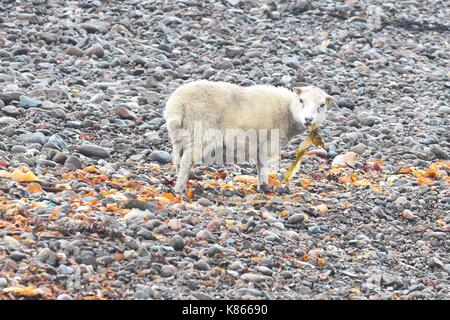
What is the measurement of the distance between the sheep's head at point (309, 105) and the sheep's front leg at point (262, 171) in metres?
0.65

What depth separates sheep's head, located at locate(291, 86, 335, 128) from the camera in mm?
11406

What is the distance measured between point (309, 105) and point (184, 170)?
1.68 metres

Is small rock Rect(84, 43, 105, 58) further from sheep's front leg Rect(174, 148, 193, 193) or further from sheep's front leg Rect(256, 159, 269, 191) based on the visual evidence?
sheep's front leg Rect(174, 148, 193, 193)

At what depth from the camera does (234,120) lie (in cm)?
1128

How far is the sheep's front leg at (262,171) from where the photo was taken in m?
11.6

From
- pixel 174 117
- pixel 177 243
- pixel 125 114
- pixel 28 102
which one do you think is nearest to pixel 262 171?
pixel 174 117

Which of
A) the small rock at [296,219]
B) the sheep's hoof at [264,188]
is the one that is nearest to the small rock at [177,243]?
the small rock at [296,219]

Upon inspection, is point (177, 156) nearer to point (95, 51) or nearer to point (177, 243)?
point (177, 243)

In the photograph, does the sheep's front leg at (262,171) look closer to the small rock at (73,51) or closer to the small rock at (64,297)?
the small rock at (64,297)

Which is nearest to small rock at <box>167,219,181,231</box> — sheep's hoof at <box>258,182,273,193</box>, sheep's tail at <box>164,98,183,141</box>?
sheep's tail at <box>164,98,183,141</box>

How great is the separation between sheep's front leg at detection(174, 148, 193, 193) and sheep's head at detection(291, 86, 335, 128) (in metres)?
1.39

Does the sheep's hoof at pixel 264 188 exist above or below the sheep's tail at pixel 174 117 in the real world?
below

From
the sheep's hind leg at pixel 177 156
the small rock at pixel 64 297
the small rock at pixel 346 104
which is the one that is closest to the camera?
the small rock at pixel 64 297
